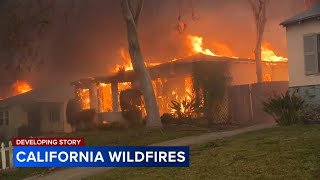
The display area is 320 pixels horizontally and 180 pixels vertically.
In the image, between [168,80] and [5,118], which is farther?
[5,118]

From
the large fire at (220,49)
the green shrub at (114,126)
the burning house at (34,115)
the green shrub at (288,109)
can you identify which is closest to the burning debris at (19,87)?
the burning house at (34,115)

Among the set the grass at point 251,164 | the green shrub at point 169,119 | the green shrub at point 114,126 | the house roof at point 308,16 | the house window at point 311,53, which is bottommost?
the grass at point 251,164

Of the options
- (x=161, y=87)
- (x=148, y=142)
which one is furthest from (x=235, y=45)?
(x=148, y=142)

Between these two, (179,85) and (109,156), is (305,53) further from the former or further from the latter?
(109,156)

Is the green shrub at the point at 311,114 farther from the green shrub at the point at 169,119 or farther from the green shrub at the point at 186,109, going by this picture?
the green shrub at the point at 169,119

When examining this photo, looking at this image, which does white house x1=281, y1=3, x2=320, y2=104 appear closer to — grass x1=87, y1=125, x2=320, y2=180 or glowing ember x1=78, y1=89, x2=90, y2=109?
grass x1=87, y1=125, x2=320, y2=180

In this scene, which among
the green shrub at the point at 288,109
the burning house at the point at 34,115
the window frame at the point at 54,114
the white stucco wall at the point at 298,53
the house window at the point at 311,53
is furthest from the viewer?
the window frame at the point at 54,114

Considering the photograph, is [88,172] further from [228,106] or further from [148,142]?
[228,106]

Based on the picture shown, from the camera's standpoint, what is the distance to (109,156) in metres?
8.80

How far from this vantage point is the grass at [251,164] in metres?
7.66

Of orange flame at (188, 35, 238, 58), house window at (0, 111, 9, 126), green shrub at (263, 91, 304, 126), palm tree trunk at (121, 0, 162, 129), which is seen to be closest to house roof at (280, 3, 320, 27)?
green shrub at (263, 91, 304, 126)

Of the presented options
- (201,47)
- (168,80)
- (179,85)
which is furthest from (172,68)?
(201,47)

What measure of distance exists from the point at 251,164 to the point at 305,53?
31.6 ft

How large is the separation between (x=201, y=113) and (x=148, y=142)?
21.4 feet
